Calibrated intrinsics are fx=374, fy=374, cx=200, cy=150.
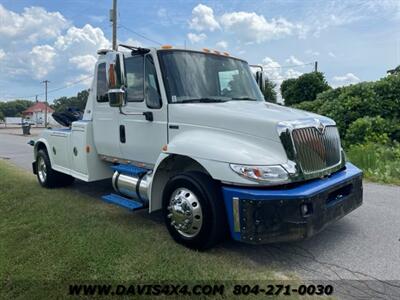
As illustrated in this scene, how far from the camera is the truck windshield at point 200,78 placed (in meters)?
4.82

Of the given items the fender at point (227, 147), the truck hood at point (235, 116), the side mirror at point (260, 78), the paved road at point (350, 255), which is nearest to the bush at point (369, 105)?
the side mirror at point (260, 78)

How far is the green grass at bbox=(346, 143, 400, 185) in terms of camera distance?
27.8ft

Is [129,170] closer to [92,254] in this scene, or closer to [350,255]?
[92,254]

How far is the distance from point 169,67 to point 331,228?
3065 millimetres

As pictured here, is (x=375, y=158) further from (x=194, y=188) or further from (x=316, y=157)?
(x=194, y=188)

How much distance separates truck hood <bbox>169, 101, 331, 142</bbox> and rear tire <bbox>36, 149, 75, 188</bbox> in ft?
12.6

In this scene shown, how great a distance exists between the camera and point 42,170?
787 cm

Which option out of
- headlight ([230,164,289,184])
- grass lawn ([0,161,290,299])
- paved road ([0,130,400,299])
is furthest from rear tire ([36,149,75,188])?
headlight ([230,164,289,184])

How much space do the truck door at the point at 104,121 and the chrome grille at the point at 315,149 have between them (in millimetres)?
2899

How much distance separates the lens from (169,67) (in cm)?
486

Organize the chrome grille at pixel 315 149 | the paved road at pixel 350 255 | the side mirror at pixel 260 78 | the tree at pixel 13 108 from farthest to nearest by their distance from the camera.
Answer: the tree at pixel 13 108
the side mirror at pixel 260 78
the chrome grille at pixel 315 149
the paved road at pixel 350 255

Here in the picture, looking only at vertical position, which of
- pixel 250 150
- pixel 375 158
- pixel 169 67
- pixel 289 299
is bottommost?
pixel 289 299

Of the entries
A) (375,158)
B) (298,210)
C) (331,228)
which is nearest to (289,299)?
(298,210)

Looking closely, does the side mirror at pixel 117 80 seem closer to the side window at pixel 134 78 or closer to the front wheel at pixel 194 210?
the side window at pixel 134 78
